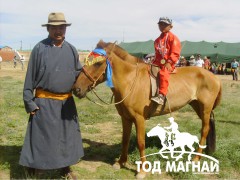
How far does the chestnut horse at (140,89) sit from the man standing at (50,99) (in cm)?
29

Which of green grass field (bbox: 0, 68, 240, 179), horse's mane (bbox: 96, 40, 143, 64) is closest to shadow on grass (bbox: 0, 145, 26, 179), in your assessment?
green grass field (bbox: 0, 68, 240, 179)

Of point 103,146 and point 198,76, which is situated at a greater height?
point 198,76

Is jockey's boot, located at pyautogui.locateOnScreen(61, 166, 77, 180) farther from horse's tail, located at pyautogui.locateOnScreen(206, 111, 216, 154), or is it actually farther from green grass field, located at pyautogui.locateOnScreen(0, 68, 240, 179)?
horse's tail, located at pyautogui.locateOnScreen(206, 111, 216, 154)

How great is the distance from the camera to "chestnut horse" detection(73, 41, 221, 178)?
4484 mm

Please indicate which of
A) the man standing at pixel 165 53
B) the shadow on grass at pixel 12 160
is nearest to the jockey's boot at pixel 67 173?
the shadow on grass at pixel 12 160

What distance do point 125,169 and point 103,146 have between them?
1200 millimetres

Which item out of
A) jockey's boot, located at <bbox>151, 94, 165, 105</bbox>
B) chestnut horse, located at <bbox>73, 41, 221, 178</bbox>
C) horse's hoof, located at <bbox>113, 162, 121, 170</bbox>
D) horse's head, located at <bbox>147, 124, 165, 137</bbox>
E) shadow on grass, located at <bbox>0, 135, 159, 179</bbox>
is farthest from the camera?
horse's head, located at <bbox>147, 124, 165, 137</bbox>

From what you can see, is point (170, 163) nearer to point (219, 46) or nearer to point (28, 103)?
point (28, 103)

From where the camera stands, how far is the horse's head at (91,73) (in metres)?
4.28

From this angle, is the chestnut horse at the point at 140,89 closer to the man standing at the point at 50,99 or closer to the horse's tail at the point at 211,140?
the horse's tail at the point at 211,140

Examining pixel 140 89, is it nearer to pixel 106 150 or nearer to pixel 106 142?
pixel 106 150

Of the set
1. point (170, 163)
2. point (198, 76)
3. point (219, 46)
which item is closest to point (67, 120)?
point (170, 163)

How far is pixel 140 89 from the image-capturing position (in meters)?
4.82

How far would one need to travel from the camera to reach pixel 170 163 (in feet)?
16.5
